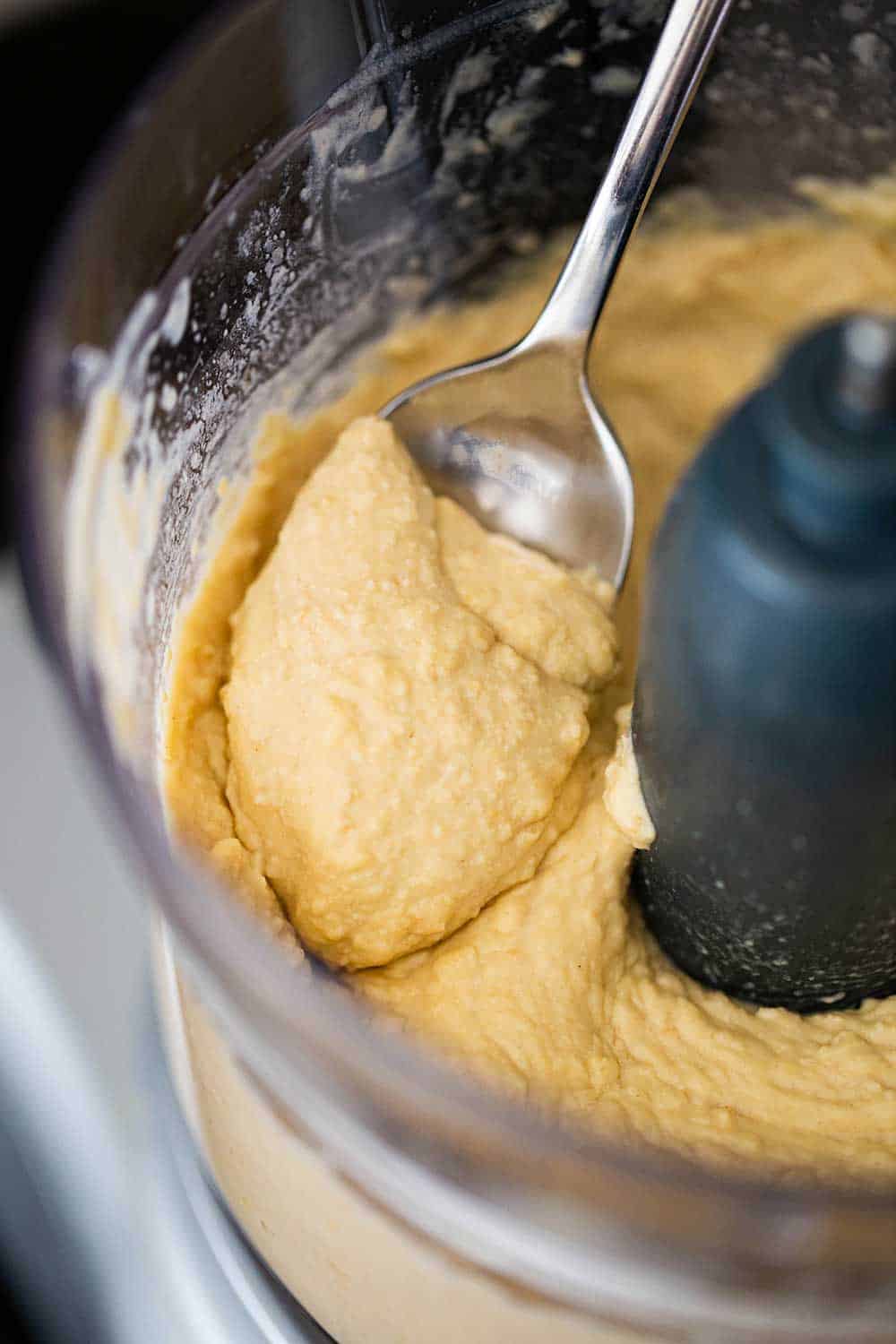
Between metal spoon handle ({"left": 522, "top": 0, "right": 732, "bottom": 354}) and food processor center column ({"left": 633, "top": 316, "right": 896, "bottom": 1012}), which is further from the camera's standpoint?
metal spoon handle ({"left": 522, "top": 0, "right": 732, "bottom": 354})

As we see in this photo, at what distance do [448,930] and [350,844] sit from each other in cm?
6

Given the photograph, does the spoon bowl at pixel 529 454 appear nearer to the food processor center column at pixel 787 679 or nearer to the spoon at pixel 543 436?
the spoon at pixel 543 436

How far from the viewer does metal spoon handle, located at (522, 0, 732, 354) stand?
0.61 meters

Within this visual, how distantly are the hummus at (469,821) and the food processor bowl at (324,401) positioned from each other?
0.04 metres

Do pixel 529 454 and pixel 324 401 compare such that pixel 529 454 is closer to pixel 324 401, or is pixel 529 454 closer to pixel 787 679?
pixel 324 401

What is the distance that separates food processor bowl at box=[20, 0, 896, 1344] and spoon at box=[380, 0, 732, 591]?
9 centimetres

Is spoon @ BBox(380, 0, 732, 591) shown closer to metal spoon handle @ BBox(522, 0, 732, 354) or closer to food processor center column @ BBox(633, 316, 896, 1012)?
metal spoon handle @ BBox(522, 0, 732, 354)

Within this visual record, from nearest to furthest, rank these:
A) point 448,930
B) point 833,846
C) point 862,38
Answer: point 833,846 < point 448,930 < point 862,38

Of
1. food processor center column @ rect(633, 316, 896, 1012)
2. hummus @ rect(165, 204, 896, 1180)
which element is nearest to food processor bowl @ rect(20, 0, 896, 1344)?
hummus @ rect(165, 204, 896, 1180)

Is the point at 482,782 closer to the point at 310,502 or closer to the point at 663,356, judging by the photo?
the point at 310,502

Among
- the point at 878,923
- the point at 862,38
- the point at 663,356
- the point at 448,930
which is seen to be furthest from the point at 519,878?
the point at 862,38

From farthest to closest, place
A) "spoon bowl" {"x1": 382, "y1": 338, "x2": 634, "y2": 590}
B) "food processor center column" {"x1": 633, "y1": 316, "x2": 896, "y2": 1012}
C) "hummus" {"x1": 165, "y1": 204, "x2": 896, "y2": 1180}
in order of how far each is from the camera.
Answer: "spoon bowl" {"x1": 382, "y1": 338, "x2": 634, "y2": 590} → "hummus" {"x1": 165, "y1": 204, "x2": 896, "y2": 1180} → "food processor center column" {"x1": 633, "y1": 316, "x2": 896, "y2": 1012}

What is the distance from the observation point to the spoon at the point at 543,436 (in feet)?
2.16

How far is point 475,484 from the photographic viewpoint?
0.69 metres
